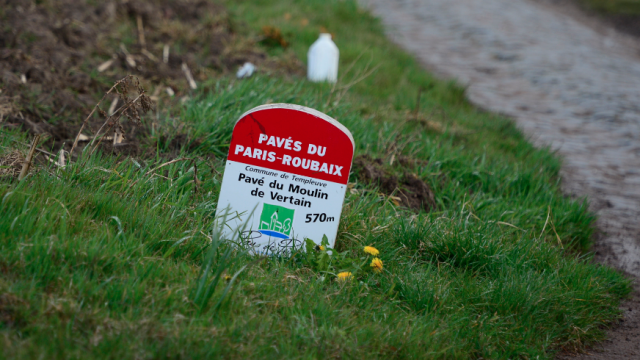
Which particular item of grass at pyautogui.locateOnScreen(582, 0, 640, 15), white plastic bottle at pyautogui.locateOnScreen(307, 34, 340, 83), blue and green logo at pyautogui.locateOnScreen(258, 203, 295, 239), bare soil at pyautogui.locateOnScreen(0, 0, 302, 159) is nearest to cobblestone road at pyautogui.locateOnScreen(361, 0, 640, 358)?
grass at pyautogui.locateOnScreen(582, 0, 640, 15)

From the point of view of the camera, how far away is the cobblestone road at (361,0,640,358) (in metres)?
4.75

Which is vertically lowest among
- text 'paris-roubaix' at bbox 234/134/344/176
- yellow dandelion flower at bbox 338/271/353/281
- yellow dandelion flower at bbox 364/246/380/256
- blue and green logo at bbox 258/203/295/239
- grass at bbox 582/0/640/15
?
yellow dandelion flower at bbox 338/271/353/281

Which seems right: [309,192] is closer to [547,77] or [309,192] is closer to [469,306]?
[469,306]

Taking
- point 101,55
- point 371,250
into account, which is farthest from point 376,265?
point 101,55

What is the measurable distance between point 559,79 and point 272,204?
6558 mm

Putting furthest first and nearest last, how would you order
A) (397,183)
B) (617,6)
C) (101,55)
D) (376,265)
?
(617,6) → (101,55) → (397,183) → (376,265)

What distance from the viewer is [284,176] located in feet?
9.41

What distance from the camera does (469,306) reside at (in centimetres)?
268

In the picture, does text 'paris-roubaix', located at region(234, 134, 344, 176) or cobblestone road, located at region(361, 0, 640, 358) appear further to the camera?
cobblestone road, located at region(361, 0, 640, 358)

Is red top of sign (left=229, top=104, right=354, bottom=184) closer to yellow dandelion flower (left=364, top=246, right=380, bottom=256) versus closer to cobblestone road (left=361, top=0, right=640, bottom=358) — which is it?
yellow dandelion flower (left=364, top=246, right=380, bottom=256)

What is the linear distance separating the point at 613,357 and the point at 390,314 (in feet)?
4.09

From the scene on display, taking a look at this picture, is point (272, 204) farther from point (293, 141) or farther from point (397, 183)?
point (397, 183)

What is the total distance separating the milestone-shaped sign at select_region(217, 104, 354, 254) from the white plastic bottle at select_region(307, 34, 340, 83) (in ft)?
10.2

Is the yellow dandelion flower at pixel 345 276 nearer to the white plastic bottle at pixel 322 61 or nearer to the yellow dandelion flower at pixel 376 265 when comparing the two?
the yellow dandelion flower at pixel 376 265
